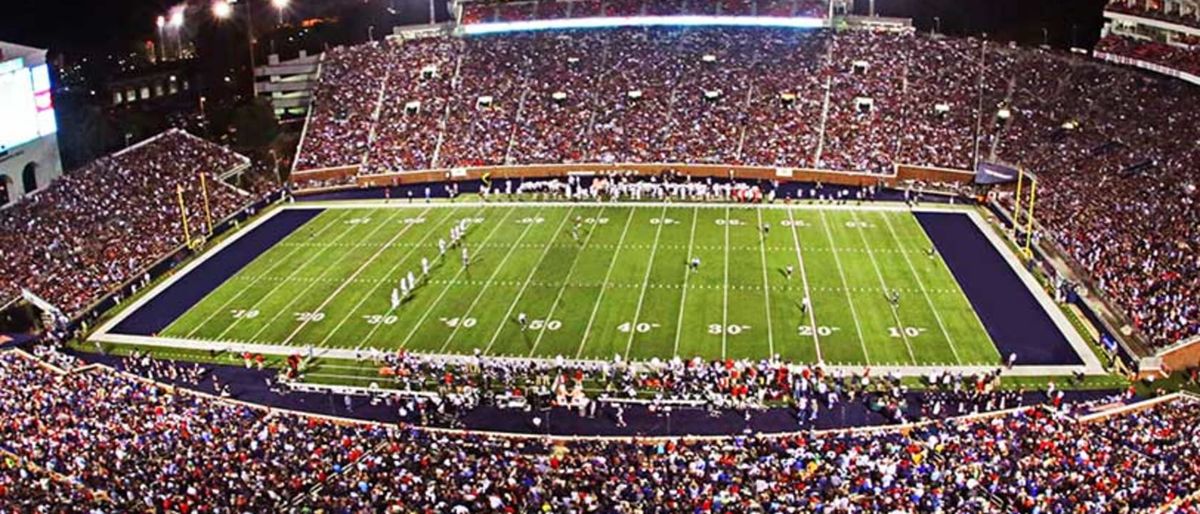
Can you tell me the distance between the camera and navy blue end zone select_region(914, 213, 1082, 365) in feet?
98.9

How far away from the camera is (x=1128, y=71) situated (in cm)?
4991

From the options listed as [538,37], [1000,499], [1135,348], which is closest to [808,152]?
[538,37]

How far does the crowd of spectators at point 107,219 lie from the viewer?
37.1 meters

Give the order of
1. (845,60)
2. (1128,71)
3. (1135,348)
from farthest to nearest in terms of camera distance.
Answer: (845,60) < (1128,71) < (1135,348)

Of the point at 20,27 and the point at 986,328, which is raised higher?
the point at 20,27

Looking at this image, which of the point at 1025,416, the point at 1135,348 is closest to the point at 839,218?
the point at 1135,348

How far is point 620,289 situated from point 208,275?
1420 cm

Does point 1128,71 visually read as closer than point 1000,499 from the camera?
No

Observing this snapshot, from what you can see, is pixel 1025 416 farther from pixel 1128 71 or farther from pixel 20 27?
pixel 20 27

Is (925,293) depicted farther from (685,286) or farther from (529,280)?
(529,280)

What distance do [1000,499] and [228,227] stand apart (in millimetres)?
33903

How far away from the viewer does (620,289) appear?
35.4 m

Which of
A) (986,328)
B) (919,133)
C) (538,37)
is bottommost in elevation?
(986,328)

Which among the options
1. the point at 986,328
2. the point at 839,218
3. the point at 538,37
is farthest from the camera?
the point at 538,37
